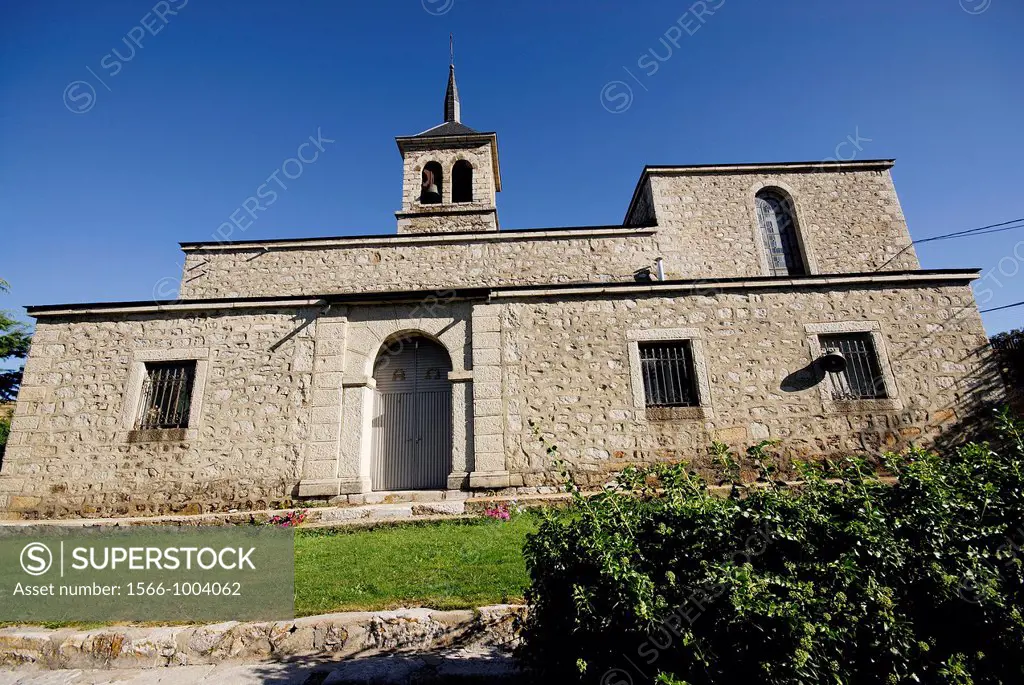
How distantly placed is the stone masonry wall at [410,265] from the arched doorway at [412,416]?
3049mm

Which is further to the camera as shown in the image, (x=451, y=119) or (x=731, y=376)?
(x=451, y=119)

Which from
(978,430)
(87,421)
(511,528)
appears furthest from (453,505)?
(978,430)

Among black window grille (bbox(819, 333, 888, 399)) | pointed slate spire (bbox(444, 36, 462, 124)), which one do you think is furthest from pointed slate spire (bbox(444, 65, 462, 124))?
black window grille (bbox(819, 333, 888, 399))

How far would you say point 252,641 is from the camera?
3.26 metres

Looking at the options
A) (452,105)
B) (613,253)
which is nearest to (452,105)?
(452,105)

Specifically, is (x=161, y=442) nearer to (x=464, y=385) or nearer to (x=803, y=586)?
(x=464, y=385)

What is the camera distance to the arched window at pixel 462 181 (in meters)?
14.9

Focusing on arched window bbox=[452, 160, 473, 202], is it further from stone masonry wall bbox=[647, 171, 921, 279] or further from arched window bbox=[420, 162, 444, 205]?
stone masonry wall bbox=[647, 171, 921, 279]

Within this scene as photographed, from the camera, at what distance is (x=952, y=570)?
202cm

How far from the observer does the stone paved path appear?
2.72 m

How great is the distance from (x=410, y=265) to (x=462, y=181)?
478 centimetres

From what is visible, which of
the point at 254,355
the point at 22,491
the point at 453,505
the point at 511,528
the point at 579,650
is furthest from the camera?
the point at 254,355

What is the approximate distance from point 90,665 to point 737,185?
14920mm

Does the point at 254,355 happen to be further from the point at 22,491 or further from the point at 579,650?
the point at 579,650
